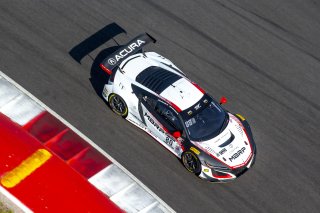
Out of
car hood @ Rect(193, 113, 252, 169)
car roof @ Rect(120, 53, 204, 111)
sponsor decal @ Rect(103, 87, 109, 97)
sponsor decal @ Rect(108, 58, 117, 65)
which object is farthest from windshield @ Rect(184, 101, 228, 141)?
sponsor decal @ Rect(108, 58, 117, 65)

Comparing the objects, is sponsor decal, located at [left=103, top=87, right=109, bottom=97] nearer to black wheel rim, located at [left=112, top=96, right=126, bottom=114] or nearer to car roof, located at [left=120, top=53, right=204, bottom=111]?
black wheel rim, located at [left=112, top=96, right=126, bottom=114]

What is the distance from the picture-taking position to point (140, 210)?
12609 mm

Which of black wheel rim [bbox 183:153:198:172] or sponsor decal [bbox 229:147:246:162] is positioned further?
black wheel rim [bbox 183:153:198:172]

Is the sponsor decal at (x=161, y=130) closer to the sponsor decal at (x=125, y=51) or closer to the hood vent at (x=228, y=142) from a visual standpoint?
the hood vent at (x=228, y=142)

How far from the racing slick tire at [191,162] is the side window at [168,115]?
0.75m

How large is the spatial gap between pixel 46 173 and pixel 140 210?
8.54 ft

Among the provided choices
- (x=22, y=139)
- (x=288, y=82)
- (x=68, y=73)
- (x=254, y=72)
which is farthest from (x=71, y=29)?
(x=288, y=82)

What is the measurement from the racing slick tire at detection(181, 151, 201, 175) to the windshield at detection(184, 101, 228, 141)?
0.47 m

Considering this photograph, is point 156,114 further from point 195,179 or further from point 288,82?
point 288,82

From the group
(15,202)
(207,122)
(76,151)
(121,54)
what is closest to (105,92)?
(121,54)

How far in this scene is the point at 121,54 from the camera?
14625mm

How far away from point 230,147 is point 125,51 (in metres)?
4.23

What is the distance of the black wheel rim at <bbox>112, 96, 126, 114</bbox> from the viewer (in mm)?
14441

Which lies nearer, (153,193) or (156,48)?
(153,193)
